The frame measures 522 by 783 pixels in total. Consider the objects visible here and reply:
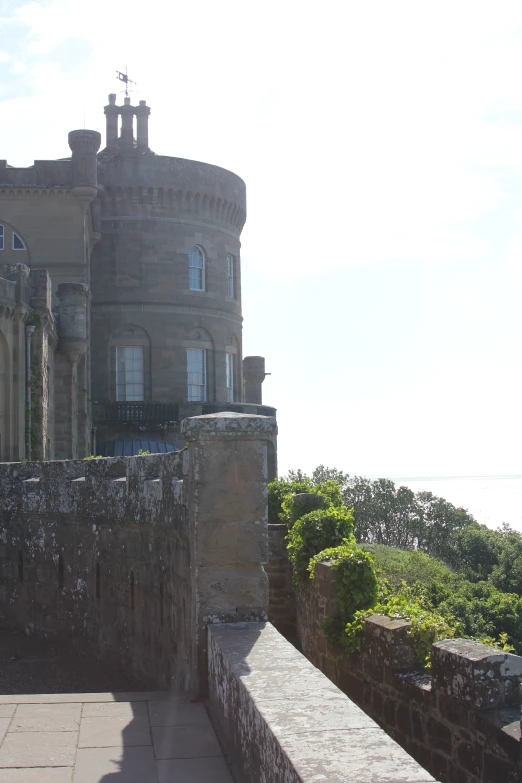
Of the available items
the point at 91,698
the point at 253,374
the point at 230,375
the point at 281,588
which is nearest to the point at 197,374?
the point at 230,375

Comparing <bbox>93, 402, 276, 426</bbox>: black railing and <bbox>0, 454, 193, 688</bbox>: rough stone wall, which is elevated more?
<bbox>93, 402, 276, 426</bbox>: black railing

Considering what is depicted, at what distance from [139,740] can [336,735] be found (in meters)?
2.14

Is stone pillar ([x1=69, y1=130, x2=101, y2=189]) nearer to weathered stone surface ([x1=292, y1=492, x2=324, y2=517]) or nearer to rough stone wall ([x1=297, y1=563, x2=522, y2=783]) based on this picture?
weathered stone surface ([x1=292, y1=492, x2=324, y2=517])

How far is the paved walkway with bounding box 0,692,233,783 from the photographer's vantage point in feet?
17.8

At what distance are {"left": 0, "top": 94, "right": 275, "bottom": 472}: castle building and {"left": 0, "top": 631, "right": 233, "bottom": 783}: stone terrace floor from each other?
2387 cm

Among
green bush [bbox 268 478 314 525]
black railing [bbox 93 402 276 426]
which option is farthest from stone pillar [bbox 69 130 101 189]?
green bush [bbox 268 478 314 525]

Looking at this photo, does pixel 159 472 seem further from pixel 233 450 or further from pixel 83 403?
pixel 83 403

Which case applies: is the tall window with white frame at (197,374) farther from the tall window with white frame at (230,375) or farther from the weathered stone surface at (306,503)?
the weathered stone surface at (306,503)

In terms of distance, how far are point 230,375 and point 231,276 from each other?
405cm

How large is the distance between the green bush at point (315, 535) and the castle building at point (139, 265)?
19177mm

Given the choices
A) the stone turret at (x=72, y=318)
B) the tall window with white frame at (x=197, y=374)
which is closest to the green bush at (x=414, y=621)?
the stone turret at (x=72, y=318)

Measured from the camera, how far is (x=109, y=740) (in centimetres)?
597

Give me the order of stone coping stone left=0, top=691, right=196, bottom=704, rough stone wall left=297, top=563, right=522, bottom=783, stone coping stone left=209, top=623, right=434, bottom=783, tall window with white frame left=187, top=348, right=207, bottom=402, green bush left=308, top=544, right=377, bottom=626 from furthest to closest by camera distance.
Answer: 1. tall window with white frame left=187, top=348, right=207, bottom=402
2. green bush left=308, top=544, right=377, bottom=626
3. stone coping stone left=0, top=691, right=196, bottom=704
4. rough stone wall left=297, top=563, right=522, bottom=783
5. stone coping stone left=209, top=623, right=434, bottom=783

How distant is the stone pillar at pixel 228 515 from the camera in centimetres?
702
